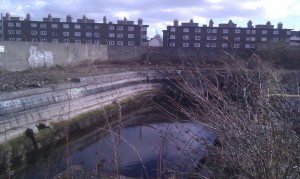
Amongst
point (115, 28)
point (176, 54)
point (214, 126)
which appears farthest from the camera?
point (115, 28)

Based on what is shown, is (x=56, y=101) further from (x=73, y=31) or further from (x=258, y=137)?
(x=73, y=31)

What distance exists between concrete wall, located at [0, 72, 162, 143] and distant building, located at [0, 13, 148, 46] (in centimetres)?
3485

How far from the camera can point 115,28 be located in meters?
59.0

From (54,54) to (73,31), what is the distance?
36418 millimetres

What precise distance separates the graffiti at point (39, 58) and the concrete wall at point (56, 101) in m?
4.23

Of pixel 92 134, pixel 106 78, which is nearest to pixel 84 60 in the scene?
pixel 106 78

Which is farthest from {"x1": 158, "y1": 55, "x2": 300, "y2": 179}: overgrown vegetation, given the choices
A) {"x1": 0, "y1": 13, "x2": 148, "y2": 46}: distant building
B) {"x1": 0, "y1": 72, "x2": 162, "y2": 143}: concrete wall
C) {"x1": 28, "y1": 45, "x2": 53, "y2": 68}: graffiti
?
{"x1": 0, "y1": 13, "x2": 148, "y2": 46}: distant building

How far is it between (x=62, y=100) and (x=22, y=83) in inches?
74.3

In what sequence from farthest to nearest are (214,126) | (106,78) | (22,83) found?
1. (106,78)
2. (22,83)
3. (214,126)

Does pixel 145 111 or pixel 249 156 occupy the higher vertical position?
pixel 249 156

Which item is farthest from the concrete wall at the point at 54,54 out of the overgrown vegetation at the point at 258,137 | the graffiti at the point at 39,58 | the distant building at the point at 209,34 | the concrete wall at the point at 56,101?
the distant building at the point at 209,34

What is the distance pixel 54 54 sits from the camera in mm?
23234

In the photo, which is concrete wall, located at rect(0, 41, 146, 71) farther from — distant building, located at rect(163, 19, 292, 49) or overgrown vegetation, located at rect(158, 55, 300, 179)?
distant building, located at rect(163, 19, 292, 49)

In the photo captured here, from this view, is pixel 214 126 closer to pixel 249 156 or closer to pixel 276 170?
pixel 249 156
